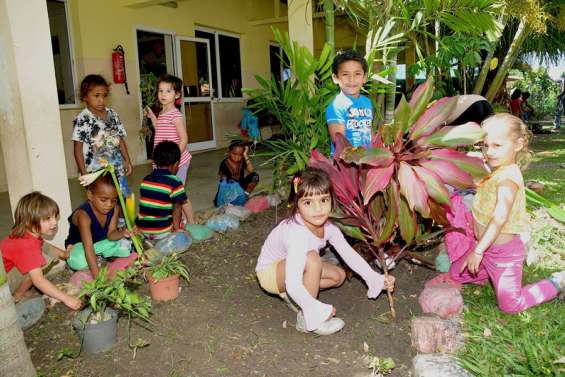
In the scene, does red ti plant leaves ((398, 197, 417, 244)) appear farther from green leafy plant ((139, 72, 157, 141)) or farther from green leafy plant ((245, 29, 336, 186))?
green leafy plant ((139, 72, 157, 141))

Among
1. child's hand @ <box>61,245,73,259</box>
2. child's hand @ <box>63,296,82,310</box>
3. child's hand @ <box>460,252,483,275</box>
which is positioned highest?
child's hand @ <box>460,252,483,275</box>

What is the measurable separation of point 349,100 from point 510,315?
1534 mm

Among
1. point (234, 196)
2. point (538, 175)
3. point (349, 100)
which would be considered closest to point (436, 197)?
point (349, 100)

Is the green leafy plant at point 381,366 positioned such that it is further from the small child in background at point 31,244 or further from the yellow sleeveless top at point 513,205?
the small child in background at point 31,244

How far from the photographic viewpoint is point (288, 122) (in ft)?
11.8

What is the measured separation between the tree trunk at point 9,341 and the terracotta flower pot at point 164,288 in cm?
92

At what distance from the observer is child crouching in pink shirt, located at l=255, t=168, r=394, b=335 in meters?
2.29

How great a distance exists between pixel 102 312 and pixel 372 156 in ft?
4.87

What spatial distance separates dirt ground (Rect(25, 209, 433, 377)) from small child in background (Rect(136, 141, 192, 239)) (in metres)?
0.62

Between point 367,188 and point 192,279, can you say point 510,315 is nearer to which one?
point 367,188

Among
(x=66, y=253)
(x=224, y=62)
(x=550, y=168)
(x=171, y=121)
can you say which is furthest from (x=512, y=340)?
(x=224, y=62)

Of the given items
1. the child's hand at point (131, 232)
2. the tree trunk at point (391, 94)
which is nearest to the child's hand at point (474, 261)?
the tree trunk at point (391, 94)

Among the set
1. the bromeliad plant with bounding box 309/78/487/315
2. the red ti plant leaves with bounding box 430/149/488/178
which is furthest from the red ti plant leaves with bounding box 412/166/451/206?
the red ti plant leaves with bounding box 430/149/488/178

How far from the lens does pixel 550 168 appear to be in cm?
652
